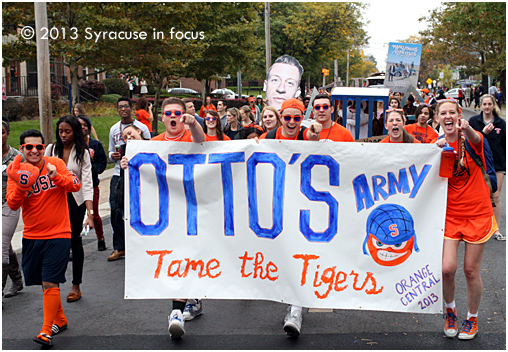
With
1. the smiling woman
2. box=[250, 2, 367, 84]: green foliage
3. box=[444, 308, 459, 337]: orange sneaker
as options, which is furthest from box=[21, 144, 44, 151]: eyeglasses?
box=[250, 2, 367, 84]: green foliage

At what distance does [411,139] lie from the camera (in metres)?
5.04

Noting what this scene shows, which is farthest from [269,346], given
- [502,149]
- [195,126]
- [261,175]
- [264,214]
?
[502,149]

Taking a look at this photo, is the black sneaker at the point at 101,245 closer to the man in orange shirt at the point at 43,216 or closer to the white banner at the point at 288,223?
the man in orange shirt at the point at 43,216

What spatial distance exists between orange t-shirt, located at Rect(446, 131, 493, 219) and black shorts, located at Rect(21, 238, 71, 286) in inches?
119

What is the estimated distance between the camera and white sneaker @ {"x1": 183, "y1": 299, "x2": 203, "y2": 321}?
4942 mm

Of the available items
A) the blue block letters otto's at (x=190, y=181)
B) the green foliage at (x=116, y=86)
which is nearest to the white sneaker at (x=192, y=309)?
the blue block letters otto's at (x=190, y=181)

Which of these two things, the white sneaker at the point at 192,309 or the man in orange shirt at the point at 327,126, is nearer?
the white sneaker at the point at 192,309

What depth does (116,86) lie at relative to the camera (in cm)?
3672

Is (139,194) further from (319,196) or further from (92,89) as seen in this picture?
(92,89)

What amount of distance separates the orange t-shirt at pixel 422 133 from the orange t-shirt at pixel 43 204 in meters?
4.76

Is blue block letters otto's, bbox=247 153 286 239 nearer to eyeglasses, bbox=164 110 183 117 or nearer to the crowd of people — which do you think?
the crowd of people

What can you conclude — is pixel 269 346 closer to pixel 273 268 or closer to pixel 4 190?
pixel 273 268

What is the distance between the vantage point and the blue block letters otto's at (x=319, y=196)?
4488mm

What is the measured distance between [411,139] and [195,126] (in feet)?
6.14
